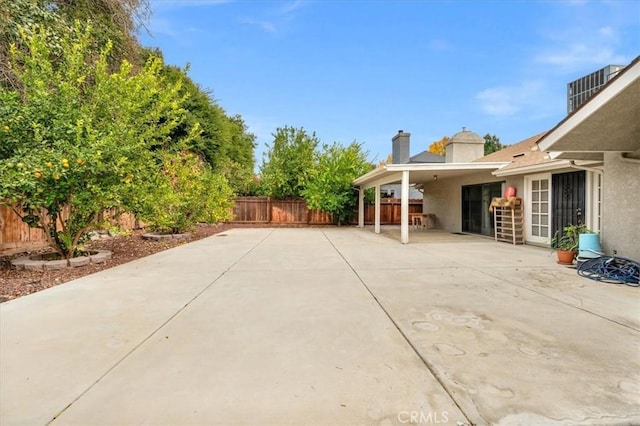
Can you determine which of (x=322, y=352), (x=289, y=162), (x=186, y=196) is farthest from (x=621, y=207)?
(x=289, y=162)

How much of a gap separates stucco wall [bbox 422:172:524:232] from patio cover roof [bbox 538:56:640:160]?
18.8 feet

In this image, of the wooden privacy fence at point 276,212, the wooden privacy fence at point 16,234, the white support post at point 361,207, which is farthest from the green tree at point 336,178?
the wooden privacy fence at point 16,234

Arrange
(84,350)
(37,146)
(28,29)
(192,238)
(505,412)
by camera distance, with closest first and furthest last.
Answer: (505,412)
(84,350)
(37,146)
(28,29)
(192,238)

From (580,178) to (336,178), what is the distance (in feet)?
36.8

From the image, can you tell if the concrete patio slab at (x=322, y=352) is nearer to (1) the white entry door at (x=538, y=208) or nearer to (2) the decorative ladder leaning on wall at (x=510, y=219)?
(1) the white entry door at (x=538, y=208)

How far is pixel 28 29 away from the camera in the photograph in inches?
265

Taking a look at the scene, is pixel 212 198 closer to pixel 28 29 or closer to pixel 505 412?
pixel 28 29

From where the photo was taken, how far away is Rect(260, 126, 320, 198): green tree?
19.5m

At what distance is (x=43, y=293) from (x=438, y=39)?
50.2ft

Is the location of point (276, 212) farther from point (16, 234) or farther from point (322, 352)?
point (322, 352)

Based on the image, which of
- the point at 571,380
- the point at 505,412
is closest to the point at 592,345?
the point at 571,380

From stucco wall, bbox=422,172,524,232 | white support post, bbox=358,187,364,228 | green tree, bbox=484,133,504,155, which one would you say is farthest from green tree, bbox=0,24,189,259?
green tree, bbox=484,133,504,155

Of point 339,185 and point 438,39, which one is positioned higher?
point 438,39

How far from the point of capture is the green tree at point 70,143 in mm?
5398
